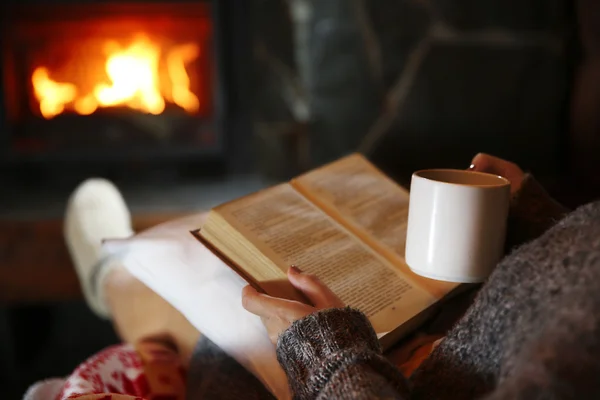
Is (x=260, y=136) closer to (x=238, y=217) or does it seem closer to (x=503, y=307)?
(x=238, y=217)

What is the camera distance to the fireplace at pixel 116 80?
1.41 m

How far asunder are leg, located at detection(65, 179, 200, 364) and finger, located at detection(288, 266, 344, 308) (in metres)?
0.35

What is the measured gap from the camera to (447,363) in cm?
46

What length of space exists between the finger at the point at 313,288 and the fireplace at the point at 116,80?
3.13 feet

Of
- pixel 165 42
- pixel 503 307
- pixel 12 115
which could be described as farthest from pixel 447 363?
pixel 12 115

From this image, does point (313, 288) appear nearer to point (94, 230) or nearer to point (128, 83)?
point (94, 230)

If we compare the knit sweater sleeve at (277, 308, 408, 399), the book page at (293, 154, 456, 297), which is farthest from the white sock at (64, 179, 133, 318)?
the knit sweater sleeve at (277, 308, 408, 399)

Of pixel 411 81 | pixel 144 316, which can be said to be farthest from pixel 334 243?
pixel 411 81

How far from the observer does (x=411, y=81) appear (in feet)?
4.77

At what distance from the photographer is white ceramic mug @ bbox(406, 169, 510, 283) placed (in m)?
0.54

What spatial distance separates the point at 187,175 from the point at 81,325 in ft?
1.51

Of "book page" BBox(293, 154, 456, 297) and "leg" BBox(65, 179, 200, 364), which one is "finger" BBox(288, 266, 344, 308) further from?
"leg" BBox(65, 179, 200, 364)

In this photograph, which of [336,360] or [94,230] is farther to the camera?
[94,230]

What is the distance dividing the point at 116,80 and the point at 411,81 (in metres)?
0.78
